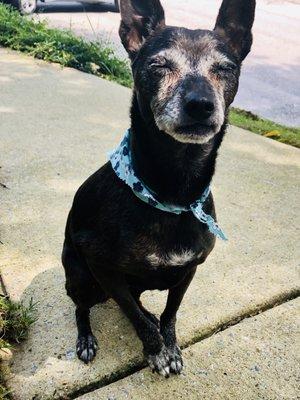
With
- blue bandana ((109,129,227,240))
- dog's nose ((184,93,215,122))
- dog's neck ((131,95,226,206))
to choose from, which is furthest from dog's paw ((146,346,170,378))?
dog's nose ((184,93,215,122))

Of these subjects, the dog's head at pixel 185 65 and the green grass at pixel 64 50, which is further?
the green grass at pixel 64 50

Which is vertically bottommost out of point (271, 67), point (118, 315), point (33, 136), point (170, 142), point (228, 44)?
point (271, 67)

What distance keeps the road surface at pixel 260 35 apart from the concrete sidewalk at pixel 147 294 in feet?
6.53

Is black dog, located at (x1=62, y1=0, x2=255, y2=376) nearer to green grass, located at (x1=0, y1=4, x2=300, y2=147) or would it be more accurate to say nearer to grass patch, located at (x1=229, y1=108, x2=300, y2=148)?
grass patch, located at (x1=229, y1=108, x2=300, y2=148)

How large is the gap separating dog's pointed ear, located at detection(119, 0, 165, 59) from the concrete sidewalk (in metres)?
1.45

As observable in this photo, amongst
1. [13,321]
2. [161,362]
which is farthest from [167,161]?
[13,321]

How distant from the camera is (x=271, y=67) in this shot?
8.95m

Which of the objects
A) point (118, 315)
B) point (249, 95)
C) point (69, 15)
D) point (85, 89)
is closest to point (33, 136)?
point (85, 89)

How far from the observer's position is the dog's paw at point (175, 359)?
2.52 meters

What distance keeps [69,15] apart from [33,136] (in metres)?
7.58

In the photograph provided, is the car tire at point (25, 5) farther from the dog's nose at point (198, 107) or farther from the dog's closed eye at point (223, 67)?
the dog's nose at point (198, 107)

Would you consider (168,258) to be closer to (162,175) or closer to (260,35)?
(162,175)

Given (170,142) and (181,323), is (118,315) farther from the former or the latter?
(170,142)

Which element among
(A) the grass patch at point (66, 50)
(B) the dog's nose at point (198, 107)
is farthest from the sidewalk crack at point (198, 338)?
(A) the grass patch at point (66, 50)
